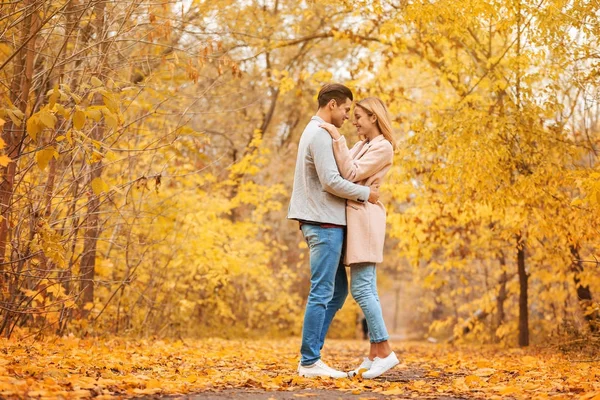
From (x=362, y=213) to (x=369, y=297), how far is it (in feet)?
1.87

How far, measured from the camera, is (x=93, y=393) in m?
3.19

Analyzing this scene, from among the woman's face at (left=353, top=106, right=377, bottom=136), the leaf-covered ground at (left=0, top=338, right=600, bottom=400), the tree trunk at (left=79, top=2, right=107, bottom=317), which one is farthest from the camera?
the tree trunk at (left=79, top=2, right=107, bottom=317)

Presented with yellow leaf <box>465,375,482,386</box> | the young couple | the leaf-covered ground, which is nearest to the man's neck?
the young couple

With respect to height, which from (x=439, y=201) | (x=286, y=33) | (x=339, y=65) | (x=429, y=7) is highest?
(x=339, y=65)

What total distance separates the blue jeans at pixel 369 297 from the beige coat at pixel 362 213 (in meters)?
0.10

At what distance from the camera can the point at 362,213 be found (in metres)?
4.41

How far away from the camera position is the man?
430cm

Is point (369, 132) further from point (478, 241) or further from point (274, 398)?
point (478, 241)

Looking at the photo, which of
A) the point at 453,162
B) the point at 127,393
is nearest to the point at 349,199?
the point at 127,393

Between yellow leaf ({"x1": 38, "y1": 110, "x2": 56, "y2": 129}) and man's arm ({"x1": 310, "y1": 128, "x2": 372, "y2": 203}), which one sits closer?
yellow leaf ({"x1": 38, "y1": 110, "x2": 56, "y2": 129})

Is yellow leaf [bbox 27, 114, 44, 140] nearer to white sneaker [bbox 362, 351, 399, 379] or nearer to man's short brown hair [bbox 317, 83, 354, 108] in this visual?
man's short brown hair [bbox 317, 83, 354, 108]

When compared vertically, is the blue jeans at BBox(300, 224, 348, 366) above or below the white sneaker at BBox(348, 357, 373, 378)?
above

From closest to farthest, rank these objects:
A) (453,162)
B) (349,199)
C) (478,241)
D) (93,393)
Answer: (93,393)
(349,199)
(453,162)
(478,241)

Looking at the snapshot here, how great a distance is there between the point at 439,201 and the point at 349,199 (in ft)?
16.8
